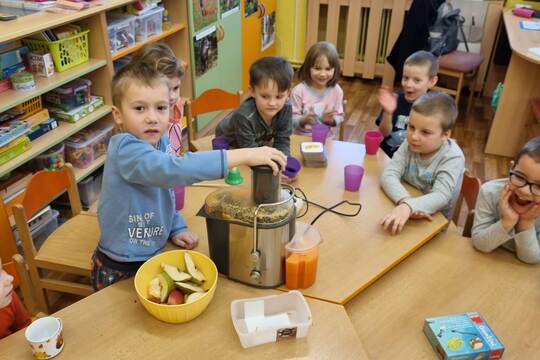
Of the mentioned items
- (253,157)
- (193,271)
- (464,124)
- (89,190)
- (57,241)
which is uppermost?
(253,157)

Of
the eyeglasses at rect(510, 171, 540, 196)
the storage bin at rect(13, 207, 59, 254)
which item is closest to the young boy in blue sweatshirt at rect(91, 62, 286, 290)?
the eyeglasses at rect(510, 171, 540, 196)

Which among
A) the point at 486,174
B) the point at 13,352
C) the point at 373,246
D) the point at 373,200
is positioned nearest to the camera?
the point at 13,352

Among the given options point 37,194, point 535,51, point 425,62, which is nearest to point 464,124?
point 535,51

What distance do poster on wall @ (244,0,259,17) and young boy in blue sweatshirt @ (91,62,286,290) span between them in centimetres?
318

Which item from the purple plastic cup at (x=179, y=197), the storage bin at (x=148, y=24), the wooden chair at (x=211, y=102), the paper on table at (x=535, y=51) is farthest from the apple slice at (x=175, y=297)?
the paper on table at (x=535, y=51)

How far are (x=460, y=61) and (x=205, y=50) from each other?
2209 mm

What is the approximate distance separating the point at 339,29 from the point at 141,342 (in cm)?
468

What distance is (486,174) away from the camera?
351cm

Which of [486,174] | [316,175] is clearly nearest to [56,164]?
[316,175]

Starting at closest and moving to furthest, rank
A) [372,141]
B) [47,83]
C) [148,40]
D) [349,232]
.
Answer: [349,232] < [372,141] < [47,83] < [148,40]

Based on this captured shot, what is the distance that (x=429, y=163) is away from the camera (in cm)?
183

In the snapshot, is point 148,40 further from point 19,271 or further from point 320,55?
point 19,271

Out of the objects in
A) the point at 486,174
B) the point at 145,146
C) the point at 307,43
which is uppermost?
the point at 145,146

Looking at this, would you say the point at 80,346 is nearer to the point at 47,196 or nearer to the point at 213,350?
the point at 213,350
